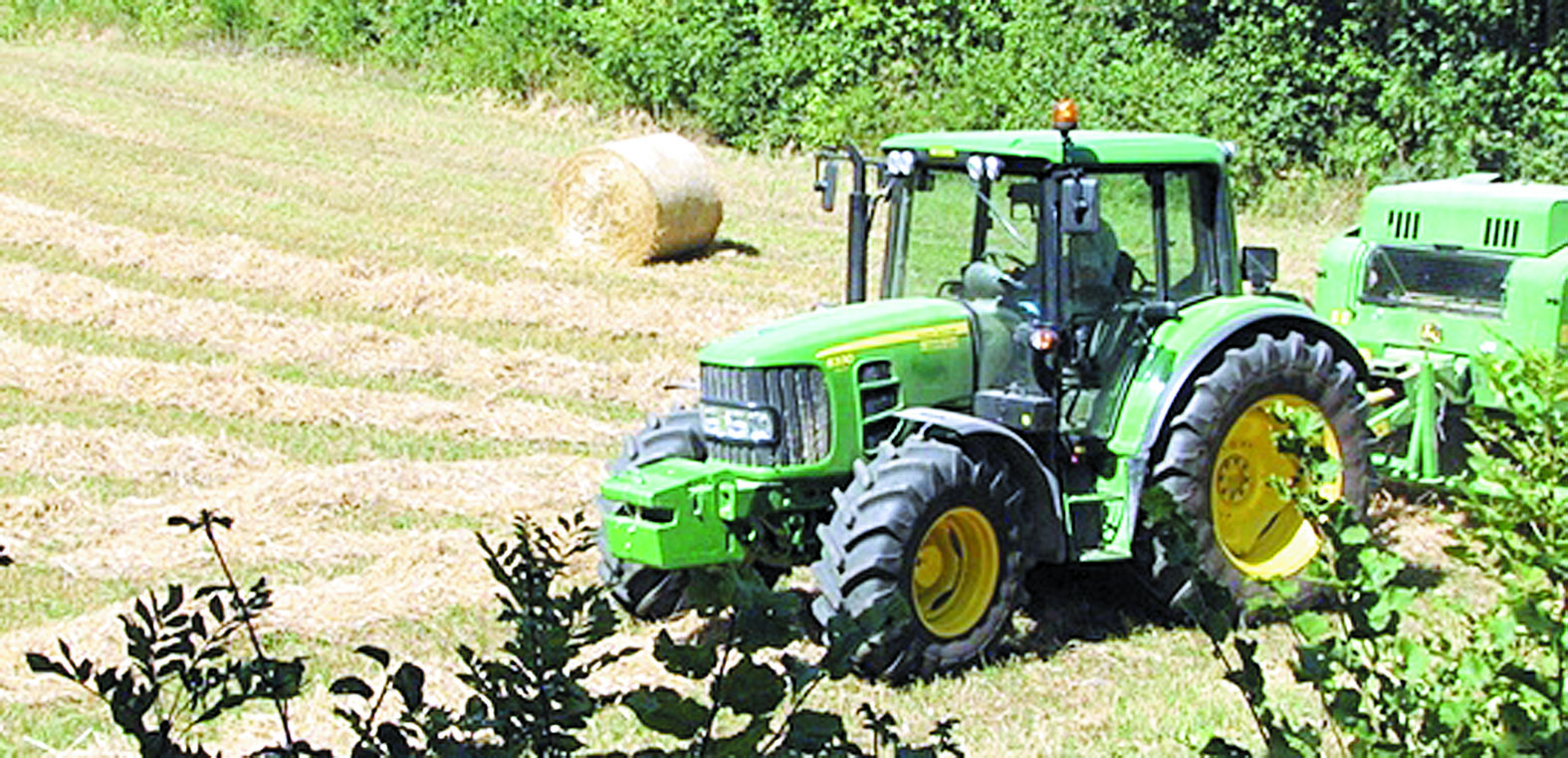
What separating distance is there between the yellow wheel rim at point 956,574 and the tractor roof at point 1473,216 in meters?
3.49

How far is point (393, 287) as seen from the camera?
565 inches

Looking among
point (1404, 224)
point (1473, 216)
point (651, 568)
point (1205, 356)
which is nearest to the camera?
point (651, 568)

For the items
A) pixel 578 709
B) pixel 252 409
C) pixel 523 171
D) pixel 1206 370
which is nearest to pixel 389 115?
pixel 523 171

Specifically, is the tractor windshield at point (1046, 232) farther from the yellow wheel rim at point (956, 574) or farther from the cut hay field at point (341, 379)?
the cut hay field at point (341, 379)

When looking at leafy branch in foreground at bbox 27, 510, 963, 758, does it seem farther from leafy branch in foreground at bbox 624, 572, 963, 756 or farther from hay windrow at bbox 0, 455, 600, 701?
hay windrow at bbox 0, 455, 600, 701

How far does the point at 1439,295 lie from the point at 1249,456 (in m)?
2.20

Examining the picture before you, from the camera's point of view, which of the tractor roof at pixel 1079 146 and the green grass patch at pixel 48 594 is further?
the green grass patch at pixel 48 594

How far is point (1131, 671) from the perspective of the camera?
7.42m

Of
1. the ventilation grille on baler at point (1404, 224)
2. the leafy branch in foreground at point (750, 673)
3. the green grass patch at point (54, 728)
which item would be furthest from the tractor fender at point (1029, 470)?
the leafy branch in foreground at point (750, 673)

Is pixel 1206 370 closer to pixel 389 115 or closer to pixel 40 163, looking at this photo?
pixel 40 163

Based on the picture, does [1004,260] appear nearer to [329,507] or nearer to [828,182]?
[828,182]

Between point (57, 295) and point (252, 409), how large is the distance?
3190mm

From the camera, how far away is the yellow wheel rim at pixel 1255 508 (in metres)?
7.94

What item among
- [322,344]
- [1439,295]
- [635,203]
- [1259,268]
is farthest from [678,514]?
[635,203]
